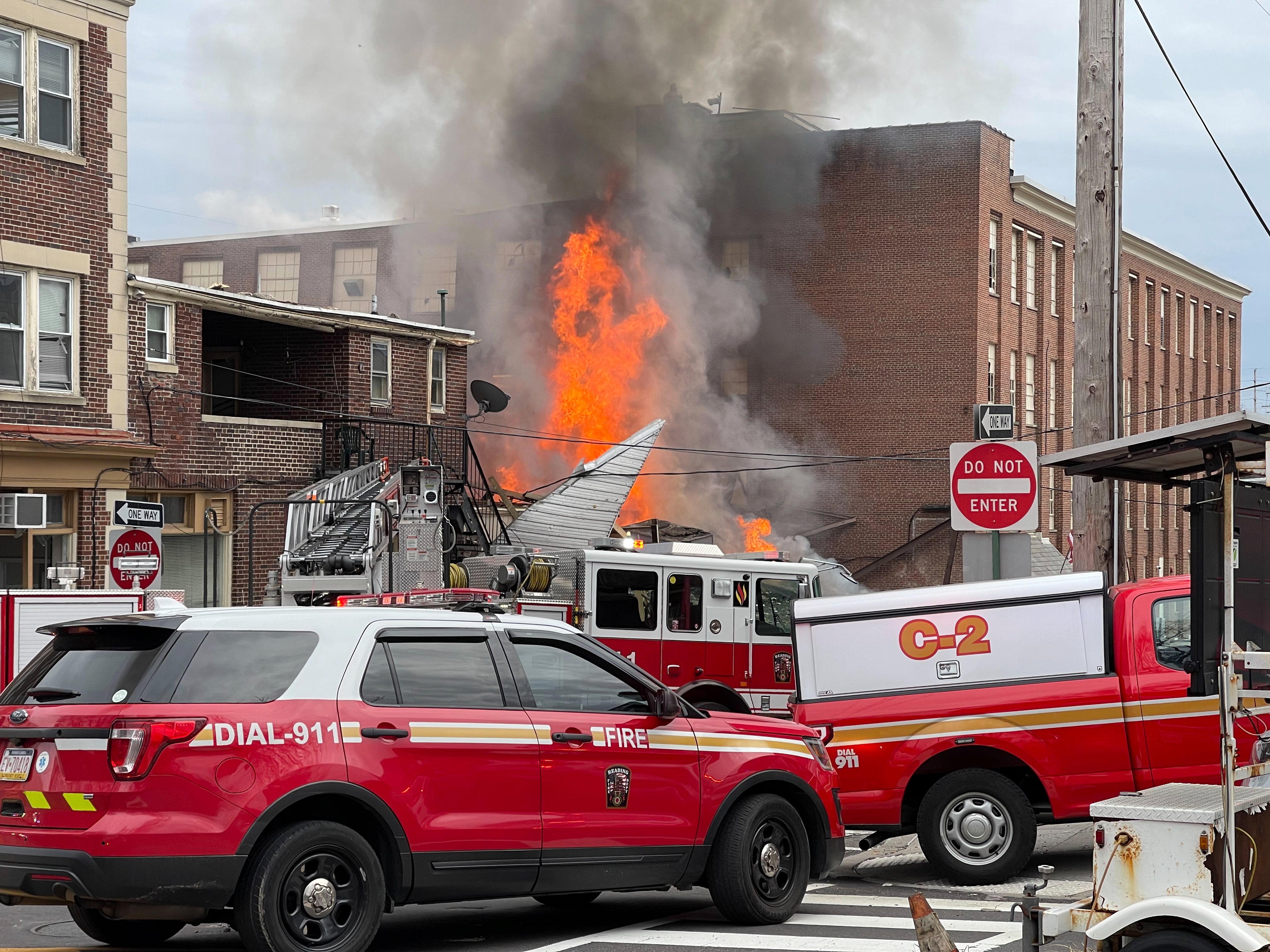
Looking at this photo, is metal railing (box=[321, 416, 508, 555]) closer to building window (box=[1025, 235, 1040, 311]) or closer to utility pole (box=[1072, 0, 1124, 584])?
utility pole (box=[1072, 0, 1124, 584])

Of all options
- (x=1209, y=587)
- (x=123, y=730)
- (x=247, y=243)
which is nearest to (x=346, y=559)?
(x=123, y=730)

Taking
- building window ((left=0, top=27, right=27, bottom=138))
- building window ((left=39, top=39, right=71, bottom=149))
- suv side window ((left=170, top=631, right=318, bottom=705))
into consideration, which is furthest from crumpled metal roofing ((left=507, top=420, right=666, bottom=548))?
suv side window ((left=170, top=631, right=318, bottom=705))

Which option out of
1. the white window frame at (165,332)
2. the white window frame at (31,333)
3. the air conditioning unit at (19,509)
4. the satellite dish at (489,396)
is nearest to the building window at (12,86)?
the white window frame at (31,333)

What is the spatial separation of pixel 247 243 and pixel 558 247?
44.8ft

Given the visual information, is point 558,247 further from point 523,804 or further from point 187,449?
point 523,804

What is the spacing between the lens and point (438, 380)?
2848 centimetres

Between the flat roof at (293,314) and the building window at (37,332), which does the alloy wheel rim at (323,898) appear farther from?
the flat roof at (293,314)

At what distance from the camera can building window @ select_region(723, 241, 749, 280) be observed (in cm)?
4088

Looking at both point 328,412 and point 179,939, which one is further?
point 328,412

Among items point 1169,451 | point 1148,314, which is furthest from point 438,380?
point 1148,314

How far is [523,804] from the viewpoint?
7359mm

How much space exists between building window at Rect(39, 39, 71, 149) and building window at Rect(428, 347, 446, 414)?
937cm

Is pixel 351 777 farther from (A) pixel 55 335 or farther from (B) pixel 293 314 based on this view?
(B) pixel 293 314

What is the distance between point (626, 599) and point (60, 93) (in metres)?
10.4
